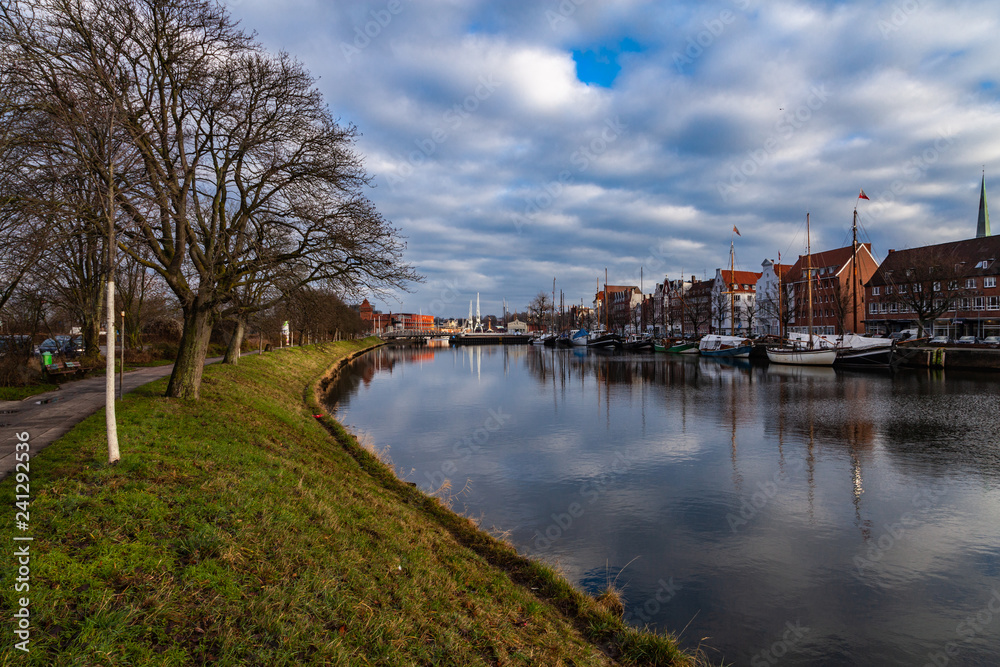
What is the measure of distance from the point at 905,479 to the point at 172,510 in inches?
694

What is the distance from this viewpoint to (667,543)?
1028cm

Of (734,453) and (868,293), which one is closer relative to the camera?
(734,453)

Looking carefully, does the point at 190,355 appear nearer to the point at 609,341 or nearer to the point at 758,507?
the point at 758,507

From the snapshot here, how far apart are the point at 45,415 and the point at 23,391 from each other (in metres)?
5.50

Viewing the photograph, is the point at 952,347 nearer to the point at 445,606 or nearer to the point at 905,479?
the point at 905,479

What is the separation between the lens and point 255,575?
560 cm

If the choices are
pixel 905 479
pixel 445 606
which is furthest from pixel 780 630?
pixel 905 479

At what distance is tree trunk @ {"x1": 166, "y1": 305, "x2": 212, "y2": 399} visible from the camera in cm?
1357

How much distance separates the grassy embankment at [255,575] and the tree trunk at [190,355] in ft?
10.3

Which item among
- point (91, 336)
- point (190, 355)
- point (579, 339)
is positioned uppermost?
point (91, 336)

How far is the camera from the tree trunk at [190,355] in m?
13.6

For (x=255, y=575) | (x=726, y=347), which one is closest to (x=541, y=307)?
(x=726, y=347)

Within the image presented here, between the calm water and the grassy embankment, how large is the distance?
1.65 m

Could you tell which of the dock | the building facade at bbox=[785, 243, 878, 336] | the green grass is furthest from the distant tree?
the green grass
